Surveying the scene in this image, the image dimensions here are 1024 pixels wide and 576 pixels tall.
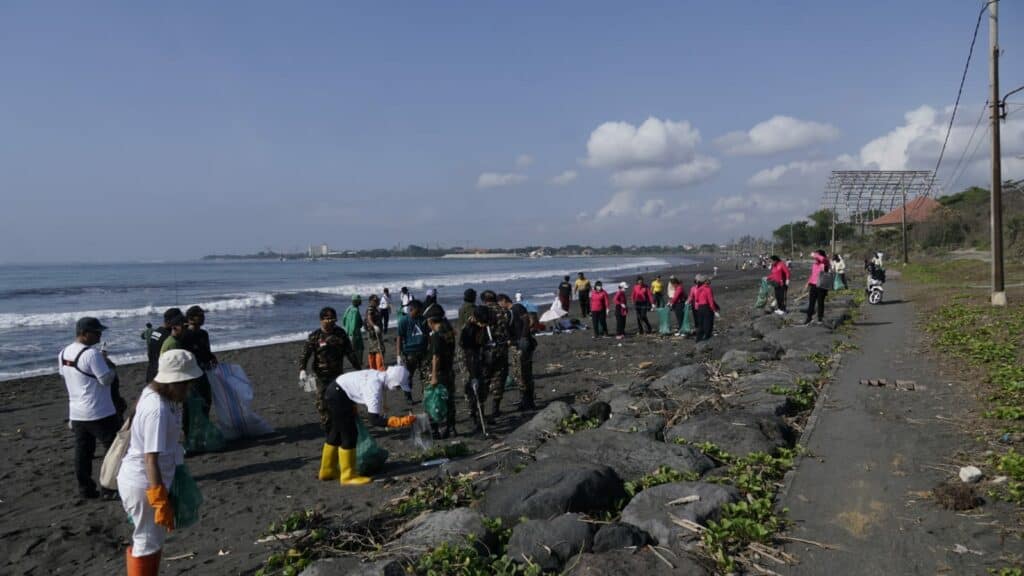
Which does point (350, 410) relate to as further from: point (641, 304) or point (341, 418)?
point (641, 304)

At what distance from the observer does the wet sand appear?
535cm

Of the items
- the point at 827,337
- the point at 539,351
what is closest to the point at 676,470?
the point at 827,337

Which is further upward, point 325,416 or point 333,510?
point 325,416

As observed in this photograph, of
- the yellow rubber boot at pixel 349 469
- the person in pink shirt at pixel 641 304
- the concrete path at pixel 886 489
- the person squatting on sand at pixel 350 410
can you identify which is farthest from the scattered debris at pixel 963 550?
the person in pink shirt at pixel 641 304

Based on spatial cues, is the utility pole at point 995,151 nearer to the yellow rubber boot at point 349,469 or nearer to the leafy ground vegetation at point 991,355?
the leafy ground vegetation at point 991,355

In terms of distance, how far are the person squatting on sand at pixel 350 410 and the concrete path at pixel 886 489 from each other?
3592mm

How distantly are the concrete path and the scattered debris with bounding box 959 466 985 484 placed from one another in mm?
124

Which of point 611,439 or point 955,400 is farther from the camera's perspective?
point 955,400

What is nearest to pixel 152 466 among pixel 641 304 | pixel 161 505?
pixel 161 505

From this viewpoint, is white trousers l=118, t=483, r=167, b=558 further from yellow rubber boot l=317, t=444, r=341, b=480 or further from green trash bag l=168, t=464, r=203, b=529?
yellow rubber boot l=317, t=444, r=341, b=480

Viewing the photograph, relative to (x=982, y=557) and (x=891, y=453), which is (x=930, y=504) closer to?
(x=982, y=557)

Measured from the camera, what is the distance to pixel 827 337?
1182 centimetres

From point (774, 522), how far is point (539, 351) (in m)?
11.5

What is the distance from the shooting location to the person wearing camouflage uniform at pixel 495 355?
345 inches
